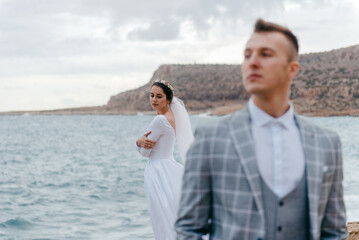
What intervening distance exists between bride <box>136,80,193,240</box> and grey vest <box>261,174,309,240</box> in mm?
3528

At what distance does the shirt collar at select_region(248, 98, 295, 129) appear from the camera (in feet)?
6.24

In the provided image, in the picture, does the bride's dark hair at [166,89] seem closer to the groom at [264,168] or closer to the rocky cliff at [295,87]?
the groom at [264,168]

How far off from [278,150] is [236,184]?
0.18m

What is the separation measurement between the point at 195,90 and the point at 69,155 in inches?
2724

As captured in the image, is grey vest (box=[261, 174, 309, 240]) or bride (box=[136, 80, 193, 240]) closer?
grey vest (box=[261, 174, 309, 240])

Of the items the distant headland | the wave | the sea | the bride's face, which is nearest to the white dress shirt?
the bride's face

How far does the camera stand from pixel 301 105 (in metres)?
75.9

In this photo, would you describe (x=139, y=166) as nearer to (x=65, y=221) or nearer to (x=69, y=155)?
(x=69, y=155)

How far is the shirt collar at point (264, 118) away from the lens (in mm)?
1902

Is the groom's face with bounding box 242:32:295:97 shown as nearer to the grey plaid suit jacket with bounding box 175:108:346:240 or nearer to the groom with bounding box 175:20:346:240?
the groom with bounding box 175:20:346:240

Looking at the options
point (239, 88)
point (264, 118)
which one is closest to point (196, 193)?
point (264, 118)

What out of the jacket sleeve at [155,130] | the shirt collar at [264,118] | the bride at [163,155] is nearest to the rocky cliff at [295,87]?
the bride at [163,155]

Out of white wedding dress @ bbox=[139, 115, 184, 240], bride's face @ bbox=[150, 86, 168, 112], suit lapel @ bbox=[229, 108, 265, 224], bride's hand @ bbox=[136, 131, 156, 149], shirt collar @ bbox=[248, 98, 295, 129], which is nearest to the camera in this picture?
suit lapel @ bbox=[229, 108, 265, 224]

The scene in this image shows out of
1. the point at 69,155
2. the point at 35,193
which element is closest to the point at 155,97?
the point at 35,193
